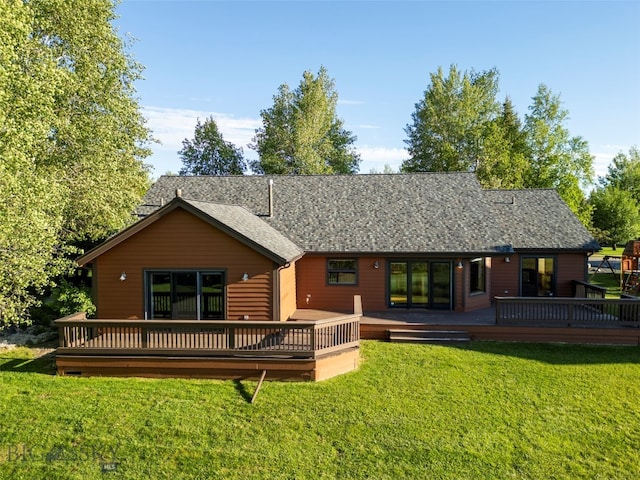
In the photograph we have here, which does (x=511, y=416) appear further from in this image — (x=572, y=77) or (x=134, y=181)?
(x=572, y=77)

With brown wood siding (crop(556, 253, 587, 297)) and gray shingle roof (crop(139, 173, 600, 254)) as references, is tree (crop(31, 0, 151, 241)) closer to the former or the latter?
gray shingle roof (crop(139, 173, 600, 254))

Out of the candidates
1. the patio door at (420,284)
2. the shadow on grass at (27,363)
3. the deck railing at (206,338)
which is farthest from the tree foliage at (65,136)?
the patio door at (420,284)

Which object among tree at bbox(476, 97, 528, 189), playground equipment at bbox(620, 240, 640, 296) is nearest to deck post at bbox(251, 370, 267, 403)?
playground equipment at bbox(620, 240, 640, 296)

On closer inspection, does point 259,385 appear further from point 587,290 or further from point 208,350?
point 587,290

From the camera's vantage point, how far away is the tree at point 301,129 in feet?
116

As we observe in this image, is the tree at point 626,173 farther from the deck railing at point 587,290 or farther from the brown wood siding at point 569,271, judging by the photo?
the deck railing at point 587,290

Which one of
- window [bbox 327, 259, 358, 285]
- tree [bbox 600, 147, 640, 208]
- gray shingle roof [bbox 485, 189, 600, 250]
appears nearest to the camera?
window [bbox 327, 259, 358, 285]

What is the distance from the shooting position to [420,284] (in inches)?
588

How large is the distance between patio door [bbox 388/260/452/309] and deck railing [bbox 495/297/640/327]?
2.32 meters

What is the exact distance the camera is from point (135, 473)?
6.60 meters

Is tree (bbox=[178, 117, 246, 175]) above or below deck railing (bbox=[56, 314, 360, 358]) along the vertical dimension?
above

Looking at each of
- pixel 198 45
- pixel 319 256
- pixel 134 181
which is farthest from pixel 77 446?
pixel 198 45

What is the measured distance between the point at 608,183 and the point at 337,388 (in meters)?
58.4

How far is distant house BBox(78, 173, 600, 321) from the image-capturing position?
1204 centimetres
